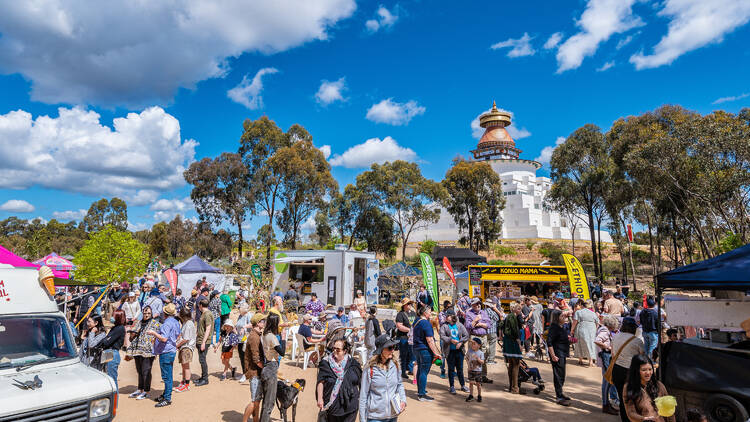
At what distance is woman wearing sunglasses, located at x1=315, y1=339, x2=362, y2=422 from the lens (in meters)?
3.67

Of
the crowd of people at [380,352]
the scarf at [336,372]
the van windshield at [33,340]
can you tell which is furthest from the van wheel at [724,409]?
the van windshield at [33,340]

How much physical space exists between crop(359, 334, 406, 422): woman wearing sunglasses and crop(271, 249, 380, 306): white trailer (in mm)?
13541

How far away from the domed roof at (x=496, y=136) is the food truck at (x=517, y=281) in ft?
171

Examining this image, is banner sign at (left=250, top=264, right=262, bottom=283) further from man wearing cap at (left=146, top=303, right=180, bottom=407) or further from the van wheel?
the van wheel

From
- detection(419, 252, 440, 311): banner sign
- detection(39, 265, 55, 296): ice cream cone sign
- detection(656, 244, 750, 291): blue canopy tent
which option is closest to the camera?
detection(656, 244, 750, 291): blue canopy tent

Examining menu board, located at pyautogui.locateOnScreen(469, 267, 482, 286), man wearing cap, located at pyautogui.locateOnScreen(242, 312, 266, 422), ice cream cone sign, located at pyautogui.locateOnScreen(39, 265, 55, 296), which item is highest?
ice cream cone sign, located at pyautogui.locateOnScreen(39, 265, 55, 296)

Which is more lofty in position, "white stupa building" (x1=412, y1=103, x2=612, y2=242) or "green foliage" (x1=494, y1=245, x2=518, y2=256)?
"white stupa building" (x1=412, y1=103, x2=612, y2=242)

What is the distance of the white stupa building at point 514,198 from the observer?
49406mm

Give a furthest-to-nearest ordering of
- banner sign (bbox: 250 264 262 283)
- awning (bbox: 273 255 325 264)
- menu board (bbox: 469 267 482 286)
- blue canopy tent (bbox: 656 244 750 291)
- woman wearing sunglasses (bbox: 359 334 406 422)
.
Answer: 1. awning (bbox: 273 255 325 264)
2. banner sign (bbox: 250 264 262 283)
3. menu board (bbox: 469 267 482 286)
4. blue canopy tent (bbox: 656 244 750 291)
5. woman wearing sunglasses (bbox: 359 334 406 422)

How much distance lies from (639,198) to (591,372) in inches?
818

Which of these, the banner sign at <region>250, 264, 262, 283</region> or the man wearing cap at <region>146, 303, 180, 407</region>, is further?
the banner sign at <region>250, 264, 262, 283</region>

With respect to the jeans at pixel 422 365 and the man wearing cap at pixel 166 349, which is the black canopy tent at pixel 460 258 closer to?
the jeans at pixel 422 365

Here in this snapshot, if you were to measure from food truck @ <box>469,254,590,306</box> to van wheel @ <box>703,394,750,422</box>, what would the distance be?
11167 millimetres

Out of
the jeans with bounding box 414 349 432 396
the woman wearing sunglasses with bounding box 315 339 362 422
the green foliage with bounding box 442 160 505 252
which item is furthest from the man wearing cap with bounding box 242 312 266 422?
the green foliage with bounding box 442 160 505 252
